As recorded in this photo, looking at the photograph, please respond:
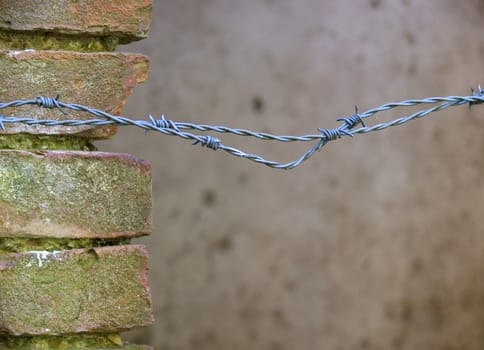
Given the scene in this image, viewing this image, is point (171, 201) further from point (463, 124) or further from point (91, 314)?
point (91, 314)

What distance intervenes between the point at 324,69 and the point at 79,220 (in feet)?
10.0

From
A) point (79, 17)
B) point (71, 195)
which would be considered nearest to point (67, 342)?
point (71, 195)

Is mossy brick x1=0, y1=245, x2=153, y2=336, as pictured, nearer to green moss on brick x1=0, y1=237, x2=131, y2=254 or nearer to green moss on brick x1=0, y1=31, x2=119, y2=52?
green moss on brick x1=0, y1=237, x2=131, y2=254

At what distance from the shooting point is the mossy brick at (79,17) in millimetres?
1243

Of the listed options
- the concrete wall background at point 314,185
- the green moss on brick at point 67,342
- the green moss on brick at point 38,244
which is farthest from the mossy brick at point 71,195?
the concrete wall background at point 314,185

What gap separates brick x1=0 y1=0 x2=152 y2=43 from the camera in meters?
1.24

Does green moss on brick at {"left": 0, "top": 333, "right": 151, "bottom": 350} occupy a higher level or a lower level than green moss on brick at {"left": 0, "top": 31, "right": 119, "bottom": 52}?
lower

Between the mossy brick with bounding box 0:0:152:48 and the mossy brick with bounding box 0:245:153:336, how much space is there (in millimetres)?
311

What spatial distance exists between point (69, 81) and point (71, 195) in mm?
163

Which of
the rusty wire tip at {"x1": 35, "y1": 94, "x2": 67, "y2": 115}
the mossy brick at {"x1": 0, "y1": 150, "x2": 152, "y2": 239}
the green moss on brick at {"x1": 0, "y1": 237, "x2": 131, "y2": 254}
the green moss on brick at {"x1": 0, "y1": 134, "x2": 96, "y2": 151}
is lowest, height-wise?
the green moss on brick at {"x1": 0, "y1": 237, "x2": 131, "y2": 254}

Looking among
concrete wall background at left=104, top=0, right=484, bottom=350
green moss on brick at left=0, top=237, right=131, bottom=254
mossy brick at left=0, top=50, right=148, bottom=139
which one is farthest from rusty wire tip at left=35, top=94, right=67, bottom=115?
concrete wall background at left=104, top=0, right=484, bottom=350

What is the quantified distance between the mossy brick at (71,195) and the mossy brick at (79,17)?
18cm

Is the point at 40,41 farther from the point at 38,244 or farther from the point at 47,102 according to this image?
the point at 38,244

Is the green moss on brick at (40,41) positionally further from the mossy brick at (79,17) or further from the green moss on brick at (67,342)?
the green moss on brick at (67,342)
